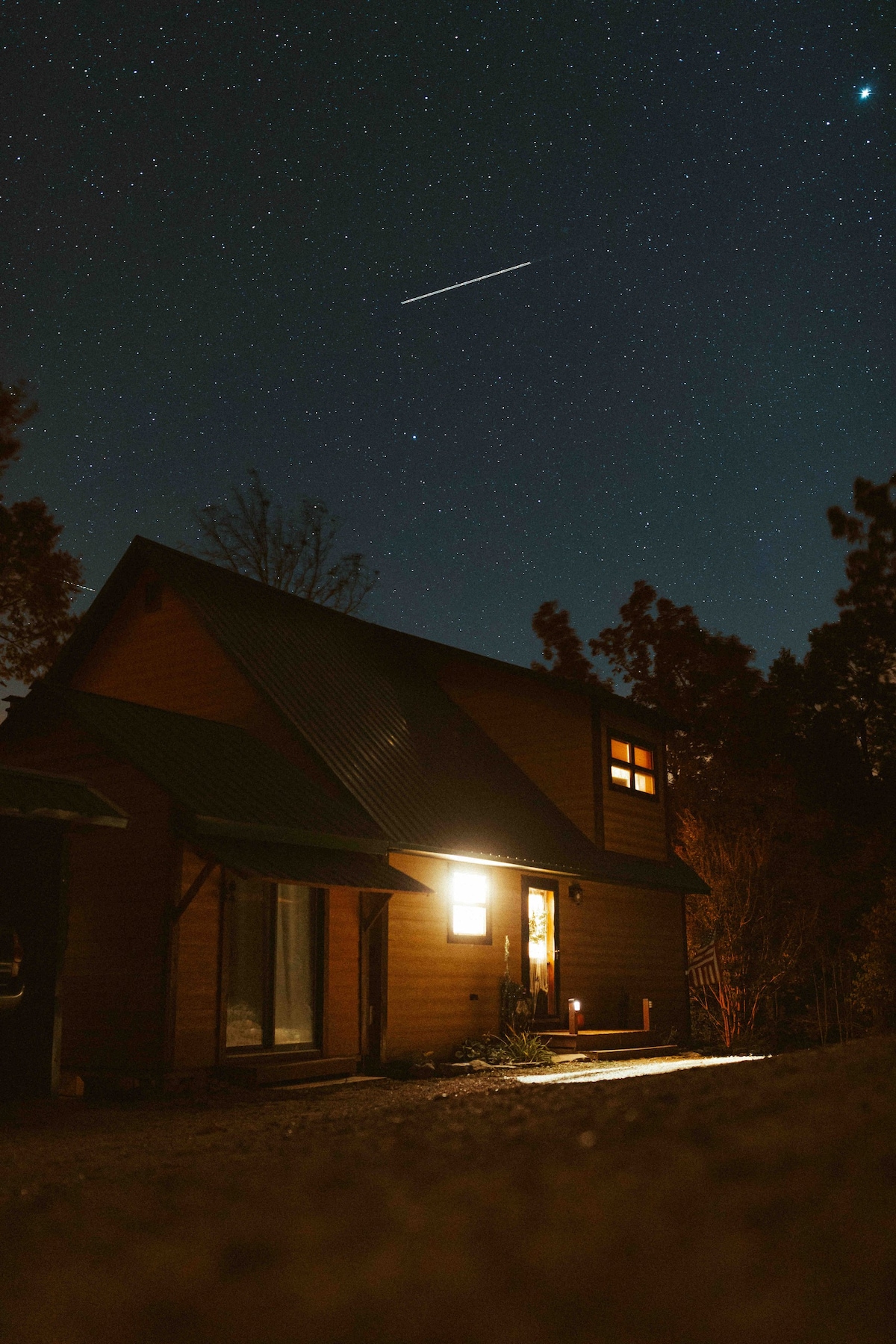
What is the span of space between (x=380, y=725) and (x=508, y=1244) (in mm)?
17371

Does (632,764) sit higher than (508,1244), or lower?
higher

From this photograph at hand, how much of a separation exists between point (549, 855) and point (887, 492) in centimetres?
1834

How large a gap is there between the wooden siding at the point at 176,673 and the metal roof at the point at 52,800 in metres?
4.58

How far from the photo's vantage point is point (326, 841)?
13531mm

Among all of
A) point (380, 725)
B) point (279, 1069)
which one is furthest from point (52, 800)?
point (380, 725)

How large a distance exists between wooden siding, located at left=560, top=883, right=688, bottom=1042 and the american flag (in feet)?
3.21

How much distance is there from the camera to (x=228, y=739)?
15344 mm

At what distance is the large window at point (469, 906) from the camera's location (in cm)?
1666

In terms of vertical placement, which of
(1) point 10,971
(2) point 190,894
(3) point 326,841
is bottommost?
(1) point 10,971

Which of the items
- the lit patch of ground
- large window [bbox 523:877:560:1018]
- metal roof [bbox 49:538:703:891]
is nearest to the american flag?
metal roof [bbox 49:538:703:891]

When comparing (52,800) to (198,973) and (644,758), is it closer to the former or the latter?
(198,973)

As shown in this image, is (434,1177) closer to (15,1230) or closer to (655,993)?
(15,1230)

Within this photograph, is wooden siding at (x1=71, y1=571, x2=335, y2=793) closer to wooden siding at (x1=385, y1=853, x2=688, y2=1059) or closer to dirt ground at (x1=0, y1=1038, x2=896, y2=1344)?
wooden siding at (x1=385, y1=853, x2=688, y2=1059)

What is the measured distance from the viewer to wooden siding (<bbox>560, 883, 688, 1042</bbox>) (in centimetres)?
1903
